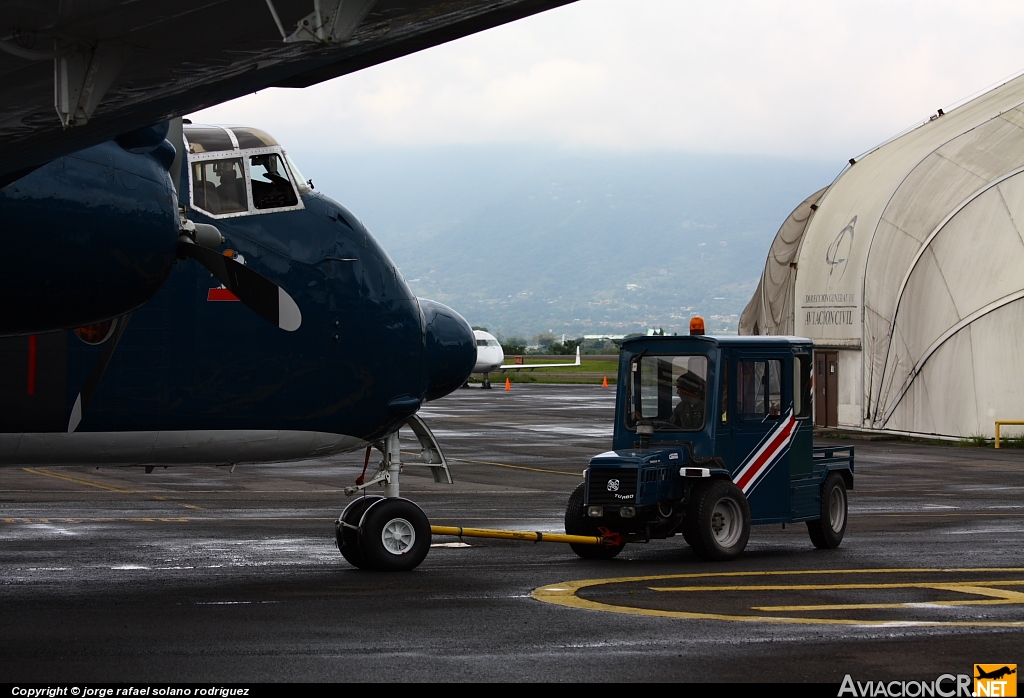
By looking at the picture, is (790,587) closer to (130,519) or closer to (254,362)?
(254,362)

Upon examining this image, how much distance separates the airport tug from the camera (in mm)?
13805

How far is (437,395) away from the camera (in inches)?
544

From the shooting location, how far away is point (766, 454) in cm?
1477

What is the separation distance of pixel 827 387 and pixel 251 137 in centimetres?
2971

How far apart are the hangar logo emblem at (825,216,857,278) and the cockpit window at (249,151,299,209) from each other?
2869cm

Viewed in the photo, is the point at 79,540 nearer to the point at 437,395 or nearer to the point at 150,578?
the point at 150,578

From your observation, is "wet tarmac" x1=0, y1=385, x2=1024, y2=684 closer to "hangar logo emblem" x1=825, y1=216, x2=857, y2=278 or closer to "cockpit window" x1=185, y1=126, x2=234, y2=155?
"cockpit window" x1=185, y1=126, x2=234, y2=155

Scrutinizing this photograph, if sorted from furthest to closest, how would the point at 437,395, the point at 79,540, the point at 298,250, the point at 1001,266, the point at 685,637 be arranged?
the point at 1001,266
the point at 79,540
the point at 437,395
the point at 298,250
the point at 685,637

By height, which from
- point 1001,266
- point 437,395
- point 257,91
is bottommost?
point 437,395

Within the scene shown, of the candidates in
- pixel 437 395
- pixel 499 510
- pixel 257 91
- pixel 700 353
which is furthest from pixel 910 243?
pixel 257 91

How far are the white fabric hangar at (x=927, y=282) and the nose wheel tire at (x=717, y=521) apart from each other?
21.8 m

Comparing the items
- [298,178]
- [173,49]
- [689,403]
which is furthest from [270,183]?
[173,49]

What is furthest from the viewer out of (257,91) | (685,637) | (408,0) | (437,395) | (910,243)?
(910,243)

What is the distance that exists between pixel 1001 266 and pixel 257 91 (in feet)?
102
